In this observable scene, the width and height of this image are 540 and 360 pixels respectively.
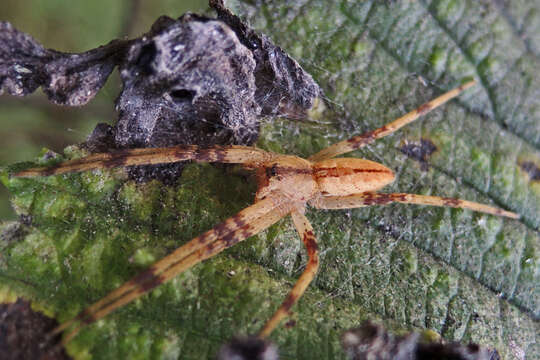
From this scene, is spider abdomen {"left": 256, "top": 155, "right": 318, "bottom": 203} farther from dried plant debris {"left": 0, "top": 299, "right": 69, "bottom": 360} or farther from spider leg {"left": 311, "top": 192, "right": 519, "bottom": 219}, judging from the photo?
dried plant debris {"left": 0, "top": 299, "right": 69, "bottom": 360}

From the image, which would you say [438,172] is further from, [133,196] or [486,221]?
[133,196]

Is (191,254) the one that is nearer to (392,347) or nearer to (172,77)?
(172,77)

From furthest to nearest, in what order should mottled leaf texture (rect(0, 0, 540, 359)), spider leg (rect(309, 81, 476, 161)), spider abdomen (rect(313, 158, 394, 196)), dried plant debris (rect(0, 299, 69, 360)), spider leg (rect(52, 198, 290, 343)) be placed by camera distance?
spider leg (rect(309, 81, 476, 161))
spider abdomen (rect(313, 158, 394, 196))
mottled leaf texture (rect(0, 0, 540, 359))
spider leg (rect(52, 198, 290, 343))
dried plant debris (rect(0, 299, 69, 360))

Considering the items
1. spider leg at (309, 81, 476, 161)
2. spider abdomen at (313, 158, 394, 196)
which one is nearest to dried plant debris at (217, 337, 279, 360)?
spider abdomen at (313, 158, 394, 196)

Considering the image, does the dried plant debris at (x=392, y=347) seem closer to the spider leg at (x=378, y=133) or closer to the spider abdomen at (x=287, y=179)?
the spider abdomen at (x=287, y=179)

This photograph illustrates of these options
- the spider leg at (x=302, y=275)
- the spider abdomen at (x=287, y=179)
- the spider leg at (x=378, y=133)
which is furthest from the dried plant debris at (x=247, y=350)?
the spider leg at (x=378, y=133)

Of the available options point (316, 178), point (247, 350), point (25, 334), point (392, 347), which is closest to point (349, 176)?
point (316, 178)

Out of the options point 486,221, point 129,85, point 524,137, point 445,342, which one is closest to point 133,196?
point 129,85
